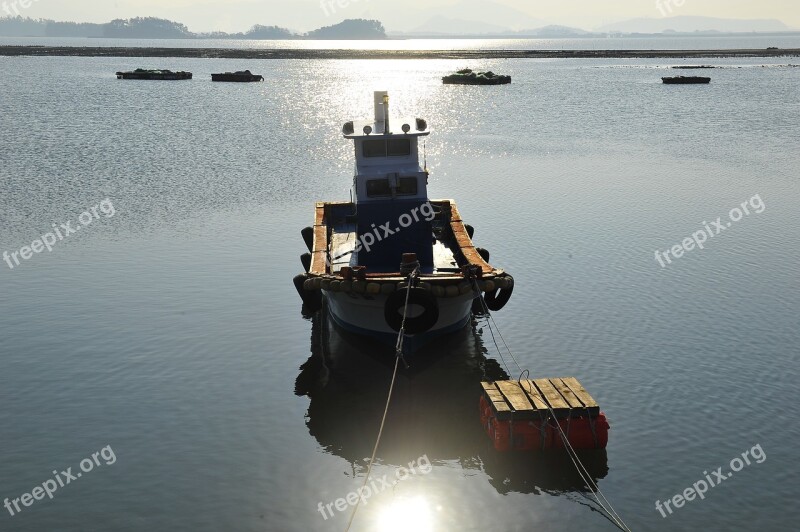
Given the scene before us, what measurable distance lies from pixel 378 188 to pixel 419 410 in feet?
24.9

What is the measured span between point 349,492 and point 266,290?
1316cm

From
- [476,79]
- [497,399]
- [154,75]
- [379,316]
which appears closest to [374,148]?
[379,316]

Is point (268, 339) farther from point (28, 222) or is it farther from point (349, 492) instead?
point (28, 222)

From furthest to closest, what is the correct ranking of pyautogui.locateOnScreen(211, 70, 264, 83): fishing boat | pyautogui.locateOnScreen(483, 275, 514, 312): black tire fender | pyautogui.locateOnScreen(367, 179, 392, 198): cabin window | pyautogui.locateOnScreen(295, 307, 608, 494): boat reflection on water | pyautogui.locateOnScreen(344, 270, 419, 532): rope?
pyautogui.locateOnScreen(211, 70, 264, 83): fishing boat < pyautogui.locateOnScreen(367, 179, 392, 198): cabin window < pyautogui.locateOnScreen(483, 275, 514, 312): black tire fender < pyautogui.locateOnScreen(295, 307, 608, 494): boat reflection on water < pyautogui.locateOnScreen(344, 270, 419, 532): rope

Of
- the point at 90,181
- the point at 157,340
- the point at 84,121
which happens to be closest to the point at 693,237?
the point at 157,340

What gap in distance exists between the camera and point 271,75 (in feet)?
515

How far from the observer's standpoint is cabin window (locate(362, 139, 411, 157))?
2455 centimetres

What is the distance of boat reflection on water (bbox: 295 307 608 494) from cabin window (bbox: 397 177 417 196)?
4592mm

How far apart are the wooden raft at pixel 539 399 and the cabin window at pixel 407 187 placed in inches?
306

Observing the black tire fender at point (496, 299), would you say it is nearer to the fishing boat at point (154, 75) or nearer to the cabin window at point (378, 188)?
the cabin window at point (378, 188)

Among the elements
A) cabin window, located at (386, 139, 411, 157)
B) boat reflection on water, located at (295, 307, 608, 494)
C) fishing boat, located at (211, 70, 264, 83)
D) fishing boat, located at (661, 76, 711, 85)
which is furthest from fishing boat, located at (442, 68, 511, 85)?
boat reflection on water, located at (295, 307, 608, 494)

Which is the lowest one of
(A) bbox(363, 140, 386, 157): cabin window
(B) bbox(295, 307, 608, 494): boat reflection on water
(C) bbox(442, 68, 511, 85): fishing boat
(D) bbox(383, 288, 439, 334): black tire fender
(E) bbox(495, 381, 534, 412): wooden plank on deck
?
(C) bbox(442, 68, 511, 85): fishing boat

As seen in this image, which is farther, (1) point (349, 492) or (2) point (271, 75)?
(2) point (271, 75)

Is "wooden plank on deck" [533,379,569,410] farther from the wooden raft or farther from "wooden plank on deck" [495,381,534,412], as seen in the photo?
"wooden plank on deck" [495,381,534,412]
